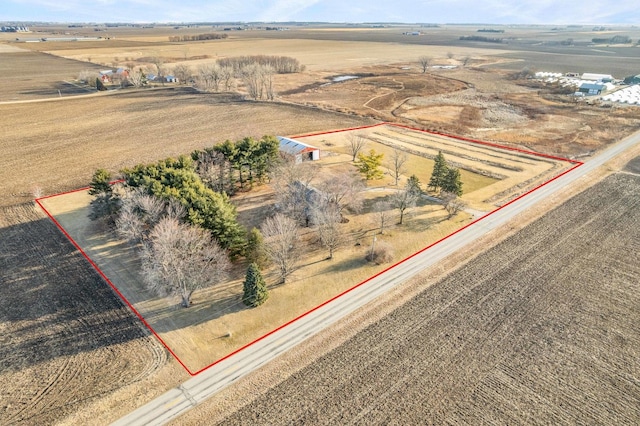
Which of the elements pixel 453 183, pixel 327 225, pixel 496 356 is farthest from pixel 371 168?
pixel 496 356

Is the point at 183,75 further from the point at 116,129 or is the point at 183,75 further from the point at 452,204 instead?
the point at 452,204

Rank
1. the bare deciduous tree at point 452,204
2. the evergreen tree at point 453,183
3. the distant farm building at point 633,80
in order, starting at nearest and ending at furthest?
the bare deciduous tree at point 452,204 → the evergreen tree at point 453,183 → the distant farm building at point 633,80

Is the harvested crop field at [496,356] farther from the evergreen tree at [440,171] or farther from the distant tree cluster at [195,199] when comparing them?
the distant tree cluster at [195,199]

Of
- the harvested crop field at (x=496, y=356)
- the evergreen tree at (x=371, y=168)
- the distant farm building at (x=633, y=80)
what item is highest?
the distant farm building at (x=633, y=80)

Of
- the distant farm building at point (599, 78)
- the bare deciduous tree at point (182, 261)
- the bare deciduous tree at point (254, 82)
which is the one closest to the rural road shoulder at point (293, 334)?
the bare deciduous tree at point (182, 261)

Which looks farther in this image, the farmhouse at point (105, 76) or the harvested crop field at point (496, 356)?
the farmhouse at point (105, 76)

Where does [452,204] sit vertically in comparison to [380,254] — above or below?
above

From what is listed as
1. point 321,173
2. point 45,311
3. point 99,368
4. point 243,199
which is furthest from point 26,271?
point 321,173
